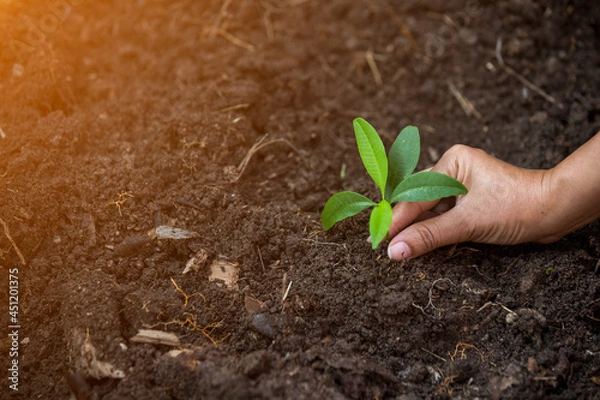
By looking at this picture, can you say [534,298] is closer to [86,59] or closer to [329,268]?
[329,268]

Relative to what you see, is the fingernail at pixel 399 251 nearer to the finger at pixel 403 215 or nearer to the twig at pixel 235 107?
the finger at pixel 403 215

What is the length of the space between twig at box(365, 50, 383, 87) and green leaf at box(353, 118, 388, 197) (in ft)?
3.50

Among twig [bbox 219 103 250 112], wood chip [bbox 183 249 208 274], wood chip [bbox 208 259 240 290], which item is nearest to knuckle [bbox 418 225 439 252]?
wood chip [bbox 208 259 240 290]

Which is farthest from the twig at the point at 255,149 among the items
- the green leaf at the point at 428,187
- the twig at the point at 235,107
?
the green leaf at the point at 428,187

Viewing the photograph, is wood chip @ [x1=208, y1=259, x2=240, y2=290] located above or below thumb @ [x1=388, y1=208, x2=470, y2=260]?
below

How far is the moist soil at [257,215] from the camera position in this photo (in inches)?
62.4

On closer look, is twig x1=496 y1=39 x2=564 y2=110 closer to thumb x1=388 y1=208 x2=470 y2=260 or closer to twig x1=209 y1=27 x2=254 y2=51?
thumb x1=388 y1=208 x2=470 y2=260

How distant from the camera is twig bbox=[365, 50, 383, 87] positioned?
8.97 feet

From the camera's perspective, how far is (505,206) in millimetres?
1752

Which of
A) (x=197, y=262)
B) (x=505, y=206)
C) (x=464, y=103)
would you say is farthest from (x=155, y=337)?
(x=464, y=103)

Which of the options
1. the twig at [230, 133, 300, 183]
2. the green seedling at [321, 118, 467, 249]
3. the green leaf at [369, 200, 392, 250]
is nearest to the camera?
the green leaf at [369, 200, 392, 250]

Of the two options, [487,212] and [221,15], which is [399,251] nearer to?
[487,212]

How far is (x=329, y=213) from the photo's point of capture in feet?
5.69

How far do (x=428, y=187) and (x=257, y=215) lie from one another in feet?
2.15
